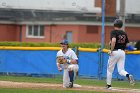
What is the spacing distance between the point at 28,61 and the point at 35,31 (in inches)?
837

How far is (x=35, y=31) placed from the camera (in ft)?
143

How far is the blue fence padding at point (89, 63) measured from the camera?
21625mm

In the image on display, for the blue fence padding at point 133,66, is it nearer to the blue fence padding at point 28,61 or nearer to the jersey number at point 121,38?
the blue fence padding at point 28,61

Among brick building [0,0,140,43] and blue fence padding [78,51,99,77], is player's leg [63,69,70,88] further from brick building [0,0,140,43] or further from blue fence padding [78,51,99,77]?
brick building [0,0,140,43]

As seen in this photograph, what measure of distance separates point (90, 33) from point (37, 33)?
4.84 meters

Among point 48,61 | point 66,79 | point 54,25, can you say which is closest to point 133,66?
point 48,61

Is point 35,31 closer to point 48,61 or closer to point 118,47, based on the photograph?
point 48,61

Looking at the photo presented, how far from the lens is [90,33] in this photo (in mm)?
41062

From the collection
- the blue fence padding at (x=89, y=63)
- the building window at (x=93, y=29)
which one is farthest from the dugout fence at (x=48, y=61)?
the building window at (x=93, y=29)

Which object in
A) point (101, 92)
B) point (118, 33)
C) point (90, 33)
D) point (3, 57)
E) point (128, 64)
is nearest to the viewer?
point (101, 92)

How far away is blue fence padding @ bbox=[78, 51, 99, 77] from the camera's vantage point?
2162cm

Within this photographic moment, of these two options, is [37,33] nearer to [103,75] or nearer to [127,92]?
[103,75]

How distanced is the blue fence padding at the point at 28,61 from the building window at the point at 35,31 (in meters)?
20.3

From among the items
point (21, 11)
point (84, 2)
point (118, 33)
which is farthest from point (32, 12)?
point (118, 33)
